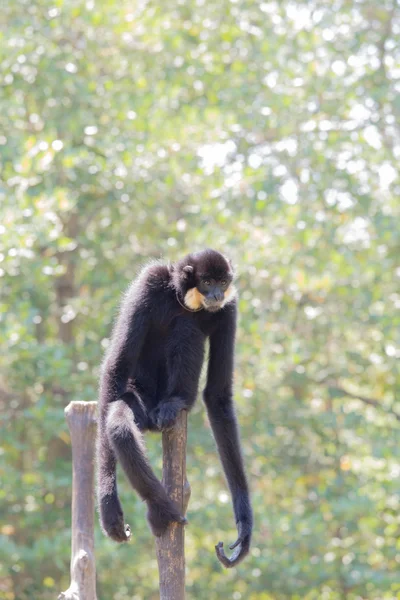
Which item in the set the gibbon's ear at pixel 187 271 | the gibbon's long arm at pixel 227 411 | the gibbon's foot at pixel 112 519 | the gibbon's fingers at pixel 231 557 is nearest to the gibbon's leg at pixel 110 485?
the gibbon's foot at pixel 112 519

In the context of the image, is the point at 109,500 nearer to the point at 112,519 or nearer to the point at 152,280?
the point at 112,519

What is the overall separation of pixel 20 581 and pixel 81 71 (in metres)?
5.70

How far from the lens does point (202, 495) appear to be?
404 inches

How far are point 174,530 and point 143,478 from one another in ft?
1.01

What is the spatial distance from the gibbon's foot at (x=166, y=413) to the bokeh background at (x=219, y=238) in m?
3.77

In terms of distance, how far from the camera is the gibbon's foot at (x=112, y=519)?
14.1 feet

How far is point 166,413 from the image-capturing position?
4453 mm

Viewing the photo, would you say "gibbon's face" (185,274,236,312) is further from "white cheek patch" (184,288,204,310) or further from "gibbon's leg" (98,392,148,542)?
"gibbon's leg" (98,392,148,542)

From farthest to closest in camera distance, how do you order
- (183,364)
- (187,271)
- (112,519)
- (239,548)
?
(187,271), (183,364), (239,548), (112,519)

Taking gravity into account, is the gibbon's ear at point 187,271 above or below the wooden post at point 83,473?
above

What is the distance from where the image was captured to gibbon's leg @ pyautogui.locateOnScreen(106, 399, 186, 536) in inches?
165

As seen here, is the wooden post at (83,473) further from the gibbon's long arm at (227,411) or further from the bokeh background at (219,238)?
the bokeh background at (219,238)

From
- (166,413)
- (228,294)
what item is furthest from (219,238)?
(166,413)

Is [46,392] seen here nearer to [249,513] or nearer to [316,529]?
[316,529]
